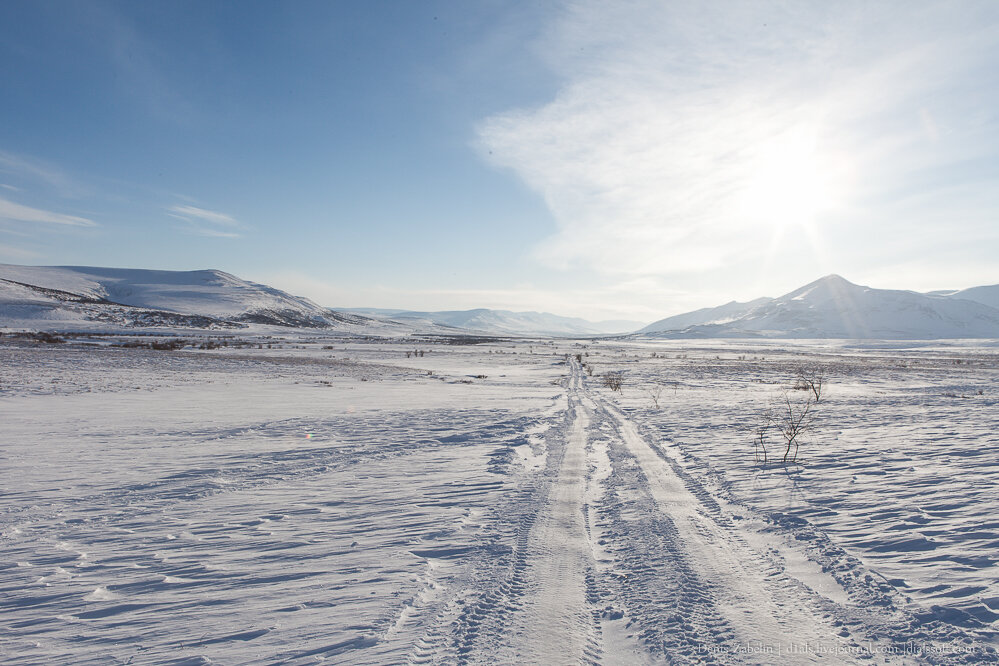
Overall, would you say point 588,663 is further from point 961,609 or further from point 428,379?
point 428,379

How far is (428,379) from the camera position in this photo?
81.1 ft

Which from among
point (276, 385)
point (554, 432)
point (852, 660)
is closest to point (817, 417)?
point (554, 432)

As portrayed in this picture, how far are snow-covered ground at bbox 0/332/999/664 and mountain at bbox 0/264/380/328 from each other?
312 feet

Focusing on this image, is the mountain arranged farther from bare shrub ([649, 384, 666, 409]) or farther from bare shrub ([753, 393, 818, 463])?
bare shrub ([753, 393, 818, 463])

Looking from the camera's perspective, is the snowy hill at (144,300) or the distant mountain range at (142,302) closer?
the distant mountain range at (142,302)

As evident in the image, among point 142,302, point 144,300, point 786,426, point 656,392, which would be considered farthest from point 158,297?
point 786,426

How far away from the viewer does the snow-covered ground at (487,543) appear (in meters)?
3.41

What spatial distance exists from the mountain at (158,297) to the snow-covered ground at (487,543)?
312 ft

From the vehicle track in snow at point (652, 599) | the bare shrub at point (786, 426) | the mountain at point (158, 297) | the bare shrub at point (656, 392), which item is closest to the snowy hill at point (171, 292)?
the mountain at point (158, 297)

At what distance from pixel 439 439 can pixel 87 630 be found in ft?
24.0

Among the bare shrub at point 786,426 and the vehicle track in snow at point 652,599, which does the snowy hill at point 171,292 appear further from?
the vehicle track in snow at point 652,599

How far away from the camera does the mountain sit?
308ft

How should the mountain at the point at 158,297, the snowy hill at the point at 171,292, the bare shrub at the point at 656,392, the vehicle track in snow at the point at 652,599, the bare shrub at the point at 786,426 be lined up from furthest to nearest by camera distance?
the snowy hill at the point at 171,292 → the mountain at the point at 158,297 → the bare shrub at the point at 656,392 → the bare shrub at the point at 786,426 → the vehicle track in snow at the point at 652,599

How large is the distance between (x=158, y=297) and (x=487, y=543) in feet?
611
